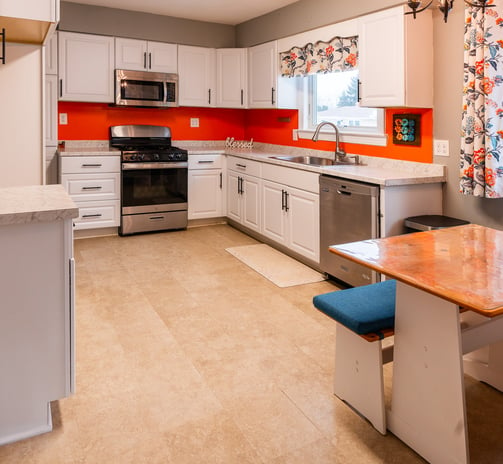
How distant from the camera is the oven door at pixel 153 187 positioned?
507 centimetres

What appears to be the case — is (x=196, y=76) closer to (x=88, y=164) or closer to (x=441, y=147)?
(x=88, y=164)

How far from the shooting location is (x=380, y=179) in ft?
10.2

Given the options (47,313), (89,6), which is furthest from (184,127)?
(47,313)

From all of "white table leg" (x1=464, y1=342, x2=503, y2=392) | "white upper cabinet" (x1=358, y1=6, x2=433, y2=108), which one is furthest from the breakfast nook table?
"white upper cabinet" (x1=358, y1=6, x2=433, y2=108)

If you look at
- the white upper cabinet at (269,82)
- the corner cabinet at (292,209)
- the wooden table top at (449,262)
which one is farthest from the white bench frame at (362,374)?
the white upper cabinet at (269,82)

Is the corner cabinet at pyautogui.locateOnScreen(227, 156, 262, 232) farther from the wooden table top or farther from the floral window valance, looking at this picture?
the wooden table top

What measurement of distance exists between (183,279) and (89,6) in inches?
124

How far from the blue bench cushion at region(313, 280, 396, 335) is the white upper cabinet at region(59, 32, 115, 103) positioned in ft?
13.0

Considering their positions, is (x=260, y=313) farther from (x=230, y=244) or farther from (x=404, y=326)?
(x=230, y=244)

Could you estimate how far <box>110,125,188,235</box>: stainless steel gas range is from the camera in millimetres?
5066

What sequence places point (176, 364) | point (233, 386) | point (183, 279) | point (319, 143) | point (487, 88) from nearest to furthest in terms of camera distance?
point (233, 386) → point (176, 364) → point (487, 88) → point (183, 279) → point (319, 143)

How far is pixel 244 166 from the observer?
5.12m

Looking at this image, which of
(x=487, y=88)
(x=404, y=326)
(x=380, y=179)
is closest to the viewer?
(x=404, y=326)

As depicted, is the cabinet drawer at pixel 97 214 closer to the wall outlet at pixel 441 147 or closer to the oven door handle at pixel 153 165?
→ the oven door handle at pixel 153 165
